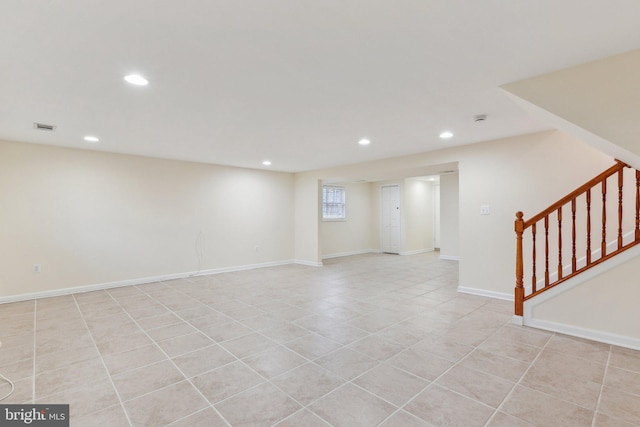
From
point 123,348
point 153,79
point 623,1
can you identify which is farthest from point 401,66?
point 123,348

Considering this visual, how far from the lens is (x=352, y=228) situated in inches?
358

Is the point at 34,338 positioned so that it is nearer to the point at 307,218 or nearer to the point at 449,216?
the point at 307,218

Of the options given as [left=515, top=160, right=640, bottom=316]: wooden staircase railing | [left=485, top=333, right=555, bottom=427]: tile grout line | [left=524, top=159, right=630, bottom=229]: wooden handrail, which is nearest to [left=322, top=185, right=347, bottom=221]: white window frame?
[left=515, top=160, right=640, bottom=316]: wooden staircase railing

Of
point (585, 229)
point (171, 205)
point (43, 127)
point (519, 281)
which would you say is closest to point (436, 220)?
point (585, 229)

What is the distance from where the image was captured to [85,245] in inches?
188

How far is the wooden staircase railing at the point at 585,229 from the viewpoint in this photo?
9.46ft

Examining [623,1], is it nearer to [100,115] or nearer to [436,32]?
[436,32]

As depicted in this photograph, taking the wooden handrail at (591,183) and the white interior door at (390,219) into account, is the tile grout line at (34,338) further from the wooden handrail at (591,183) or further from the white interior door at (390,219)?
the white interior door at (390,219)

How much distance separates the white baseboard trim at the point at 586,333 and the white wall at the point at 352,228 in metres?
5.68

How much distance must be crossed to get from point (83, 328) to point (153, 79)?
278 cm

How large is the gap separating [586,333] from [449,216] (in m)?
5.53

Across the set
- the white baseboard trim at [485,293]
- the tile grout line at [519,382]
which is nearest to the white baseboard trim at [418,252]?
the white baseboard trim at [485,293]

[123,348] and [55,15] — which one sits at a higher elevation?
[55,15]

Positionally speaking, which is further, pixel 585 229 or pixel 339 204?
pixel 339 204
